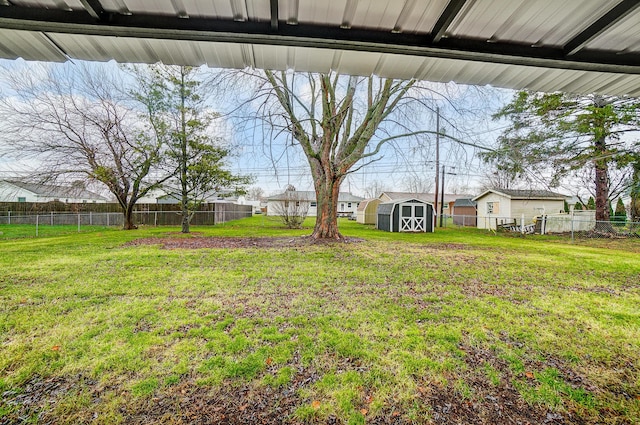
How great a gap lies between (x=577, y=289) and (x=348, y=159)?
6540 millimetres

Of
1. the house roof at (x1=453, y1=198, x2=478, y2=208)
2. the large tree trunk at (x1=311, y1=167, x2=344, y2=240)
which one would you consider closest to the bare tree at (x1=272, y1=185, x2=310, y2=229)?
the large tree trunk at (x1=311, y1=167, x2=344, y2=240)

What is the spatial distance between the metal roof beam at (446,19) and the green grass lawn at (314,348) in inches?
95.3

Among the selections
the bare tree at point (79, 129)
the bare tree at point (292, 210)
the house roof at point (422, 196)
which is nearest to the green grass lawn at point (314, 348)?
the bare tree at point (79, 129)

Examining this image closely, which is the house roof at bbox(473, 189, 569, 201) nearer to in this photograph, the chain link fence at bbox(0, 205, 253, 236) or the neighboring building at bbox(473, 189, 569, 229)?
the neighboring building at bbox(473, 189, 569, 229)

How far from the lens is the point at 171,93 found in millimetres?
13188

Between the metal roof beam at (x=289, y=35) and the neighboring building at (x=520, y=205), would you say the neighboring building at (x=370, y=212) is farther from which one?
the metal roof beam at (x=289, y=35)

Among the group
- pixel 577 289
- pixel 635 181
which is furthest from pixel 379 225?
pixel 577 289

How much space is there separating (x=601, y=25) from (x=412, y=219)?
Answer: 15.5 metres

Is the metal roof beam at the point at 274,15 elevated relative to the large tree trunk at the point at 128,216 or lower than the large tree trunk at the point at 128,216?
elevated

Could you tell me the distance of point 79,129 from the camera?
12.4 meters

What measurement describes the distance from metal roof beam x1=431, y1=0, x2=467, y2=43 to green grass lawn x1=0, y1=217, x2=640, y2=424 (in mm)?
2421

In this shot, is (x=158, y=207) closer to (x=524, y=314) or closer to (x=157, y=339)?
(x=157, y=339)

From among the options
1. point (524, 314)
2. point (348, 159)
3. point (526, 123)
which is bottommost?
point (524, 314)

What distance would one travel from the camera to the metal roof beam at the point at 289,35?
4.77 ft
